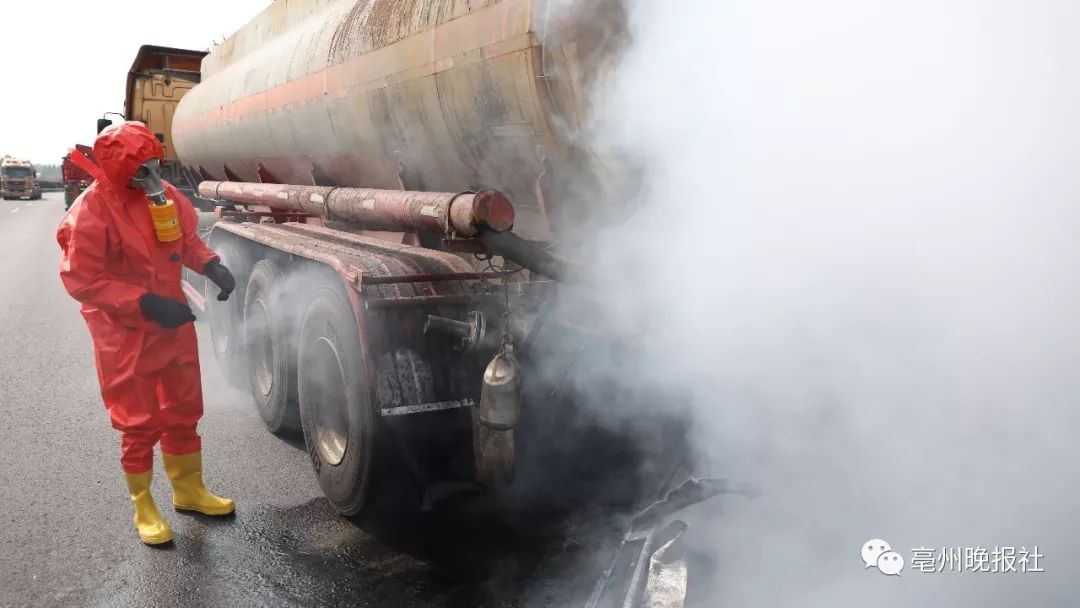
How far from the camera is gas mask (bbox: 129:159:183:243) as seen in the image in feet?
11.1

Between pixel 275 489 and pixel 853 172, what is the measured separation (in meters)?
3.30

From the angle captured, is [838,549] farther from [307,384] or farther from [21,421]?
[21,421]

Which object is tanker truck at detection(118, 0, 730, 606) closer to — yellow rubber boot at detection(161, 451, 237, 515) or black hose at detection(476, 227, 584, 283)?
black hose at detection(476, 227, 584, 283)

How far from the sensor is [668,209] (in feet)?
9.25

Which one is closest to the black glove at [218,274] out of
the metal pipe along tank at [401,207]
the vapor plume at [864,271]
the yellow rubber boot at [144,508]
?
the metal pipe along tank at [401,207]

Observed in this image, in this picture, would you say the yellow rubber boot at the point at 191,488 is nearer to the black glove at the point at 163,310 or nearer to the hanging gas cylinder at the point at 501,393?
the black glove at the point at 163,310

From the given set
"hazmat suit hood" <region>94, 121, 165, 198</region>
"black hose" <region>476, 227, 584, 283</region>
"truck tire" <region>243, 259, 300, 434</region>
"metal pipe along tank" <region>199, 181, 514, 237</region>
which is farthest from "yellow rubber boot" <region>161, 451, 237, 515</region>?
"black hose" <region>476, 227, 584, 283</region>

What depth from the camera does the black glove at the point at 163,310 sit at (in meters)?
3.37

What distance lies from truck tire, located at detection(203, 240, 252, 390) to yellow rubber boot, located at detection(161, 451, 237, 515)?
1.99 metres

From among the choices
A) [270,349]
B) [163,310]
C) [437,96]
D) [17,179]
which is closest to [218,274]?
[163,310]

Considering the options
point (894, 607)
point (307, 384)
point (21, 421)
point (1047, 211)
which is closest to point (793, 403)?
point (894, 607)

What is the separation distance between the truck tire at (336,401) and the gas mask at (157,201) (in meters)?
0.73

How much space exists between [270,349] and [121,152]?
2039mm

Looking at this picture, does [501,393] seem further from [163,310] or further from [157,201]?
[157,201]
